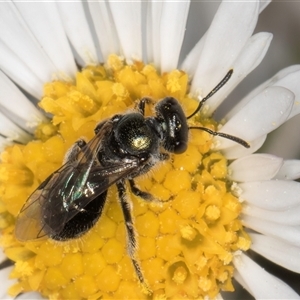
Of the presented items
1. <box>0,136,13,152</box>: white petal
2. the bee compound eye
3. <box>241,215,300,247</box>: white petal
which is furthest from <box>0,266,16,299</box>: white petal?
<box>241,215,300,247</box>: white petal

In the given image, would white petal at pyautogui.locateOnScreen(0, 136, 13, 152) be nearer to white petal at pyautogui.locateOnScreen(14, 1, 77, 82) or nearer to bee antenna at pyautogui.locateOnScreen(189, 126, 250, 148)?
white petal at pyautogui.locateOnScreen(14, 1, 77, 82)

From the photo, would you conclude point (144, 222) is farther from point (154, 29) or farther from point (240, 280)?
point (154, 29)

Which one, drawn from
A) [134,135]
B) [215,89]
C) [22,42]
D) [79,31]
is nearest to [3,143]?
[22,42]

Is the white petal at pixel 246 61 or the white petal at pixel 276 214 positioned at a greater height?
the white petal at pixel 246 61

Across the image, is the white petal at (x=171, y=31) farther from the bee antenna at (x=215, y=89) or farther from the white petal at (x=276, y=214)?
the white petal at (x=276, y=214)

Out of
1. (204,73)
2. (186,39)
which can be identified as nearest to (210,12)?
(186,39)

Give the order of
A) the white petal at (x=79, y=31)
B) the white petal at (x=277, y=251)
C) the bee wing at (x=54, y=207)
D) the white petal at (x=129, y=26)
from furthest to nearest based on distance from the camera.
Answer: the white petal at (x=79, y=31) < the white petal at (x=129, y=26) < the white petal at (x=277, y=251) < the bee wing at (x=54, y=207)

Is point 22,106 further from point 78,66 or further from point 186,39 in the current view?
point 186,39

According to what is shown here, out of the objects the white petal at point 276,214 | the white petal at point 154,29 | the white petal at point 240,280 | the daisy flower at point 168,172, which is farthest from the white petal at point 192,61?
the white petal at point 240,280
